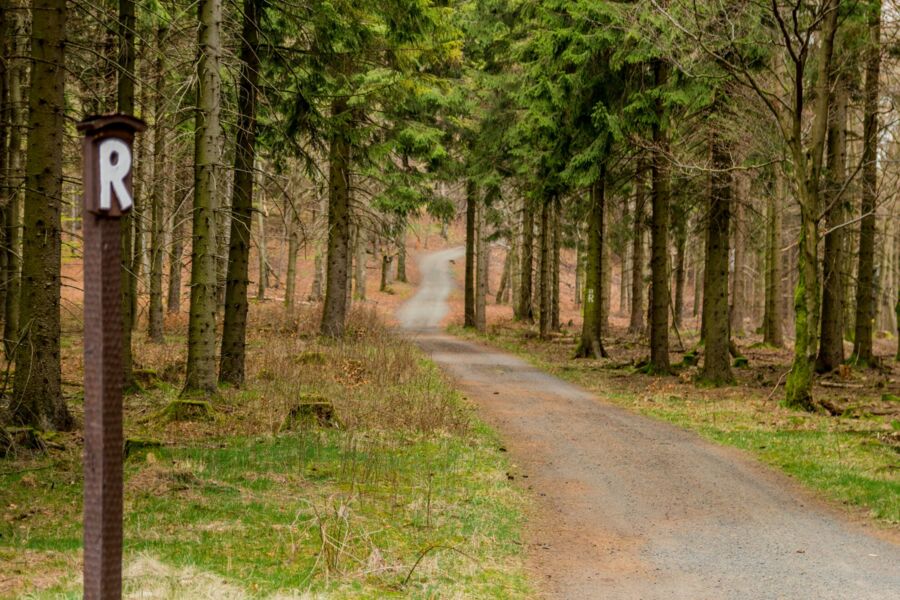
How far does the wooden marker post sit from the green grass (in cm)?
810

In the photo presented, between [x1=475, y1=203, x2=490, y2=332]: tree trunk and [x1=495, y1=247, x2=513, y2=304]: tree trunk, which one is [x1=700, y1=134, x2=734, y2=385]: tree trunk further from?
[x1=495, y1=247, x2=513, y2=304]: tree trunk

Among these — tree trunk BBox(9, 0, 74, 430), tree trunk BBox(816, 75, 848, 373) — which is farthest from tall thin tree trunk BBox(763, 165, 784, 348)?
tree trunk BBox(9, 0, 74, 430)

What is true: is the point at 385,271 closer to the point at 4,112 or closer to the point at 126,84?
the point at 4,112

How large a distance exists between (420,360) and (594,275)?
5.90 m

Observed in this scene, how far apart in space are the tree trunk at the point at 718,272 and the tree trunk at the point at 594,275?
370 centimetres

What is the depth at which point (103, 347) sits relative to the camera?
3.04m

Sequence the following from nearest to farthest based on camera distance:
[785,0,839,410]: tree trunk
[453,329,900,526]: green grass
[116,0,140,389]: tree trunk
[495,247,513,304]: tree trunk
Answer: [453,329,900,526]: green grass < [116,0,140,389]: tree trunk < [785,0,839,410]: tree trunk < [495,247,513,304]: tree trunk

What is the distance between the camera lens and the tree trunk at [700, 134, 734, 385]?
54.2ft

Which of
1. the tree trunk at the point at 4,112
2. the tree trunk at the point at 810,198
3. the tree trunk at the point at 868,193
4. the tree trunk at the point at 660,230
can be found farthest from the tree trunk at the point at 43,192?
the tree trunk at the point at 868,193

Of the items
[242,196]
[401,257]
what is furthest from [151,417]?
[401,257]

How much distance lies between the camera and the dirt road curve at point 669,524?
637cm

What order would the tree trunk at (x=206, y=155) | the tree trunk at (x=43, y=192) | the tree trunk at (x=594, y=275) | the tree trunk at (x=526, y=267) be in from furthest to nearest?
the tree trunk at (x=526, y=267), the tree trunk at (x=594, y=275), the tree trunk at (x=206, y=155), the tree trunk at (x=43, y=192)

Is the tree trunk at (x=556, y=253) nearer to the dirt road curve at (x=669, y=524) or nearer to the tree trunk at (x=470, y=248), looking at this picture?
the tree trunk at (x=470, y=248)

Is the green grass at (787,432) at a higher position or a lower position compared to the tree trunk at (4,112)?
lower
